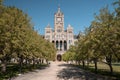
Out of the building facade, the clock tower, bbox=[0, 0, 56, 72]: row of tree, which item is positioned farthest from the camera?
the clock tower

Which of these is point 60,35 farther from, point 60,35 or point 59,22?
point 59,22

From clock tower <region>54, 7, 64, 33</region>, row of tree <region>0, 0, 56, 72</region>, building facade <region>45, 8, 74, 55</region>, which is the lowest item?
row of tree <region>0, 0, 56, 72</region>

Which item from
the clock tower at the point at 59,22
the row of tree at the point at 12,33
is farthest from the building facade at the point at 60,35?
the row of tree at the point at 12,33

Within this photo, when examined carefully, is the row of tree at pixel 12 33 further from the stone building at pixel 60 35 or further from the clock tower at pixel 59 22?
the clock tower at pixel 59 22

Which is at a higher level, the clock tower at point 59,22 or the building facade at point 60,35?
the clock tower at point 59,22

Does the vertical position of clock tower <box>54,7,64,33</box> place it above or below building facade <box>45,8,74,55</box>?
above

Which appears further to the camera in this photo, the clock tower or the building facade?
the clock tower

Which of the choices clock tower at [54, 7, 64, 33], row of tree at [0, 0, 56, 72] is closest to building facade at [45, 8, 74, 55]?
clock tower at [54, 7, 64, 33]

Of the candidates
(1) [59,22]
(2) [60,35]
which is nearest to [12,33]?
(2) [60,35]

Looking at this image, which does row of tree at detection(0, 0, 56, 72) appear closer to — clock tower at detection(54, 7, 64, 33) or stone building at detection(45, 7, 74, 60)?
stone building at detection(45, 7, 74, 60)

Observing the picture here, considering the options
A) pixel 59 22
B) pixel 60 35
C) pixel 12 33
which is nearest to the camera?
pixel 12 33

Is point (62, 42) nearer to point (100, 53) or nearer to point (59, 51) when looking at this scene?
point (59, 51)

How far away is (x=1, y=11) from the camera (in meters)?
25.3

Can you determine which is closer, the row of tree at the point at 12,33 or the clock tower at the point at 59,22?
the row of tree at the point at 12,33
